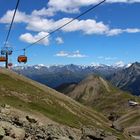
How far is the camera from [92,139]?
58.8 meters

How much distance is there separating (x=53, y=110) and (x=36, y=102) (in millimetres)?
5120

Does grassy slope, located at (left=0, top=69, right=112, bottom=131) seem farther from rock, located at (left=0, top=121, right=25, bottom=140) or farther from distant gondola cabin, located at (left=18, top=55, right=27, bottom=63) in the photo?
rock, located at (left=0, top=121, right=25, bottom=140)

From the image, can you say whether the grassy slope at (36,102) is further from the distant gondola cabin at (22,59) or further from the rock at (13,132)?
the rock at (13,132)

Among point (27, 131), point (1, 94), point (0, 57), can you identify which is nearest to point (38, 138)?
point (27, 131)

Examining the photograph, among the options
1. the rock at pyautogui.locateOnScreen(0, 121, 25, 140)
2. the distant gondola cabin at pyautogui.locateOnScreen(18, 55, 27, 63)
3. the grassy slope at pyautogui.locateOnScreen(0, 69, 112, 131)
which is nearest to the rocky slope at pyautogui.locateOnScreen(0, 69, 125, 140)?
the grassy slope at pyautogui.locateOnScreen(0, 69, 112, 131)

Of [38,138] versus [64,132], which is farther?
[64,132]

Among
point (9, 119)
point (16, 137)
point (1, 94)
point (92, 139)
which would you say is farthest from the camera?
point (1, 94)

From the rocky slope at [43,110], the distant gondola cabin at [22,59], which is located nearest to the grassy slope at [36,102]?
the rocky slope at [43,110]

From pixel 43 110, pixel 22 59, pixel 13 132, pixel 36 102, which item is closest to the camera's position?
pixel 13 132

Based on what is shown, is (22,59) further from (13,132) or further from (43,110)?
(13,132)

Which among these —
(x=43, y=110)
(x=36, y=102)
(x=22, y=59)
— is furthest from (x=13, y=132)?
(x=22, y=59)

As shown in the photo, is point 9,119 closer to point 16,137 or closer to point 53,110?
point 16,137

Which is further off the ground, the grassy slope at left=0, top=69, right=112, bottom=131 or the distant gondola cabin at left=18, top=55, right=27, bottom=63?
the distant gondola cabin at left=18, top=55, right=27, bottom=63

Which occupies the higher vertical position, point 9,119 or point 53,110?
point 9,119
